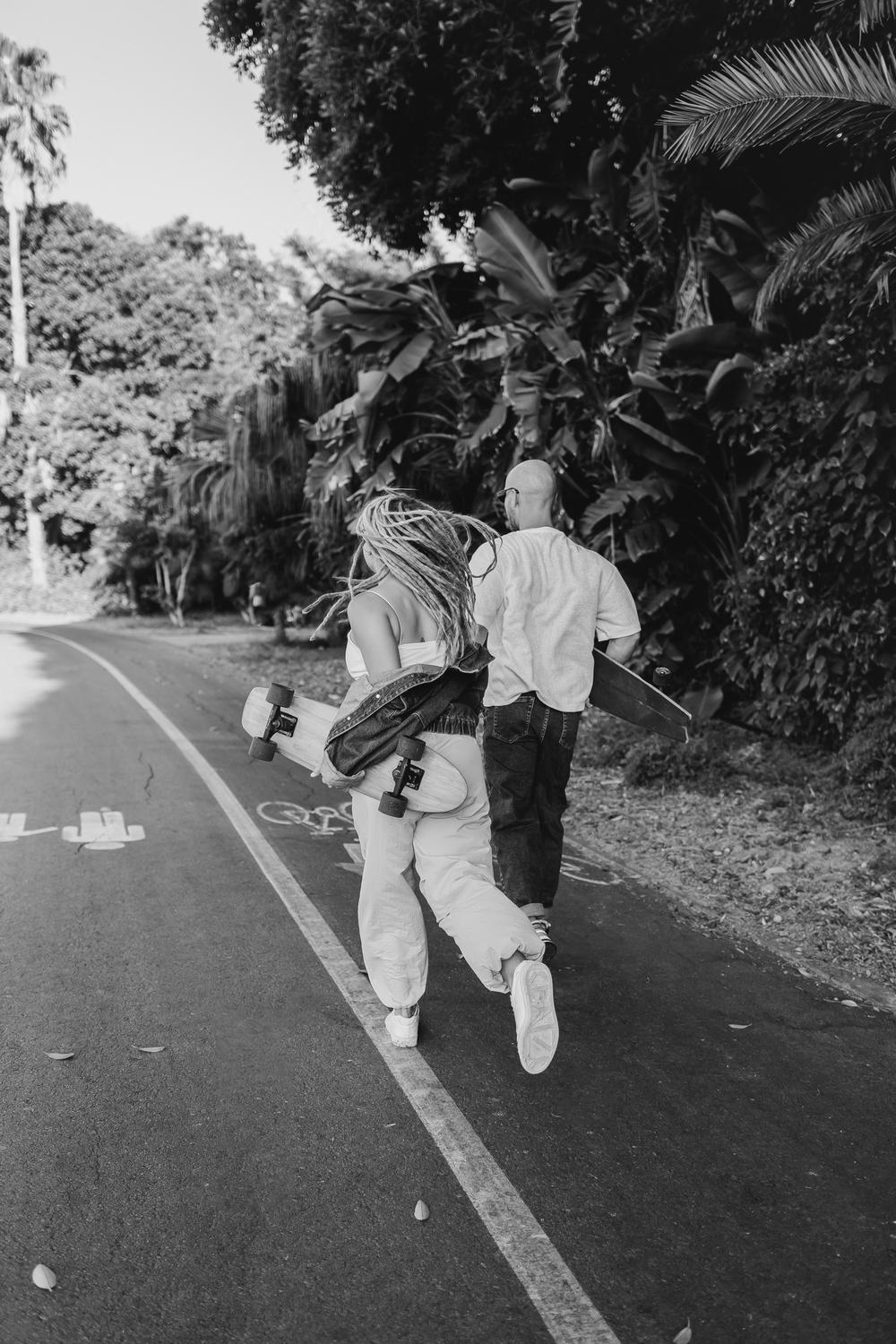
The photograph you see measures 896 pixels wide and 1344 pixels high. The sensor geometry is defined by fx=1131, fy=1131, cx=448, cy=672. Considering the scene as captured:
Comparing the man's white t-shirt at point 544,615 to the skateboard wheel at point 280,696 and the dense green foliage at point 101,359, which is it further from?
the dense green foliage at point 101,359

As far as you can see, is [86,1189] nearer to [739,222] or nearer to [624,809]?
[624,809]

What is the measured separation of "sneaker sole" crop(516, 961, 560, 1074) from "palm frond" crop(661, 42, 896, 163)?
544 centimetres

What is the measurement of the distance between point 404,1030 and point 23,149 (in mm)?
46870

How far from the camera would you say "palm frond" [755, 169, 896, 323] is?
6766mm

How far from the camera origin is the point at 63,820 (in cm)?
742

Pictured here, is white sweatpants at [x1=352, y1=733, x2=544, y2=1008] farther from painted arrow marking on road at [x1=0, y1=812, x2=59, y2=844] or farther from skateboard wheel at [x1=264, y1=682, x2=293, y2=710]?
painted arrow marking on road at [x1=0, y1=812, x2=59, y2=844]

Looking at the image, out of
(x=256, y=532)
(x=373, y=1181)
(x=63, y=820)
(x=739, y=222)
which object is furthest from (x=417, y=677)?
(x=256, y=532)

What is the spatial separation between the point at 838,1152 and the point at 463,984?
5.60 ft

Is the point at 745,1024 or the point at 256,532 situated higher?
the point at 256,532

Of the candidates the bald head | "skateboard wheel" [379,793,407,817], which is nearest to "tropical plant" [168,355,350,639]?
the bald head

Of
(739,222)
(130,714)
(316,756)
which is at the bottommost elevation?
(130,714)

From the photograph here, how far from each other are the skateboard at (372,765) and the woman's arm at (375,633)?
0.27m

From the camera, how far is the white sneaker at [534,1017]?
3.26 metres

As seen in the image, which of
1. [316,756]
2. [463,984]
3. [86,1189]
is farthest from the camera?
[463,984]
